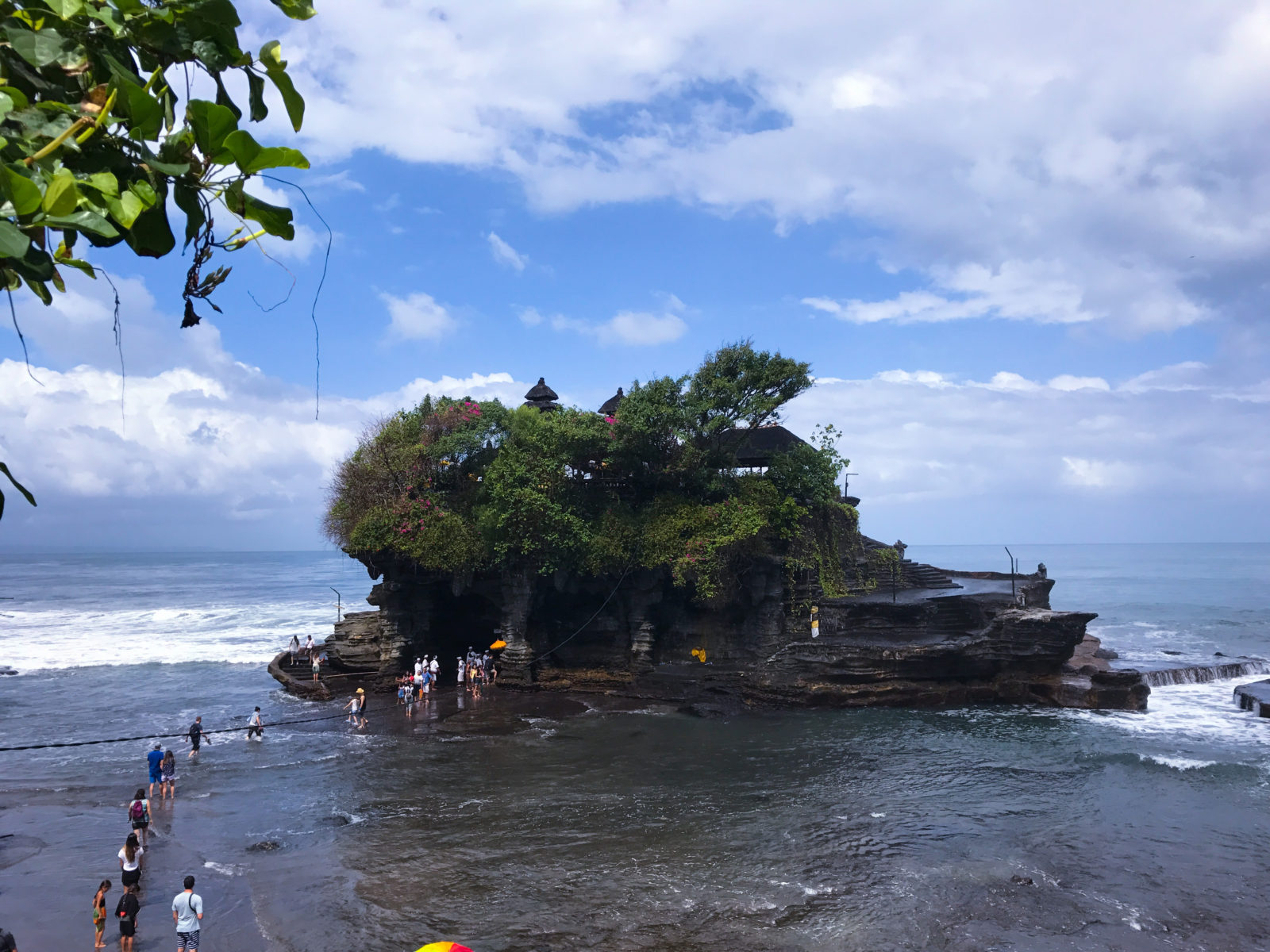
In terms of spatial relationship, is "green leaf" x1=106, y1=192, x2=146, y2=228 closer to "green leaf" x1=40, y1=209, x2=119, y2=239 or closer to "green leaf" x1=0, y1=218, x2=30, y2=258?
"green leaf" x1=40, y1=209, x2=119, y2=239

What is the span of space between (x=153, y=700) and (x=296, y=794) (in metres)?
15.4

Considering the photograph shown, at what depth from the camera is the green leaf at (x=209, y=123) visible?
92.4 inches

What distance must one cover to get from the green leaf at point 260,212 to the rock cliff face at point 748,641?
83.6 ft

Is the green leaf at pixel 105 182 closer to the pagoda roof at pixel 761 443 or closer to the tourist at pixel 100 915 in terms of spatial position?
the tourist at pixel 100 915

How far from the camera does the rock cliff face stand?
25.9m

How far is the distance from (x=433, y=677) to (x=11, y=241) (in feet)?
94.1

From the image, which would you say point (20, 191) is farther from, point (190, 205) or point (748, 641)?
point (748, 641)

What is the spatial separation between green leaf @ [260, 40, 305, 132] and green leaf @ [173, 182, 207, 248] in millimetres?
406

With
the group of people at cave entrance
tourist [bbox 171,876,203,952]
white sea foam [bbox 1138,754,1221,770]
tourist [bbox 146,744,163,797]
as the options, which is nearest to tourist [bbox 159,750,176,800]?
tourist [bbox 146,744,163,797]

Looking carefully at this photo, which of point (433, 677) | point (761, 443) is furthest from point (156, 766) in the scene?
point (761, 443)

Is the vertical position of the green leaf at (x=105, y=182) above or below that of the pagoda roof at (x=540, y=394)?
below


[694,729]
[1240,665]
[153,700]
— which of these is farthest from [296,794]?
[1240,665]

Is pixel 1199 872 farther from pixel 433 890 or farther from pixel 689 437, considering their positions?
pixel 689 437

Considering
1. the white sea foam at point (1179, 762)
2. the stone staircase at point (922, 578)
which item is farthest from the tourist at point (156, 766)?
the stone staircase at point (922, 578)
